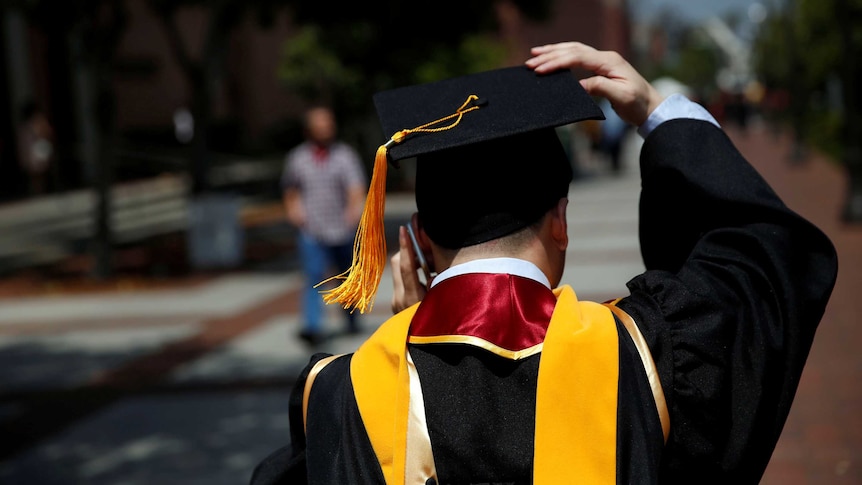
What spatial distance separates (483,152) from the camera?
1.88 m

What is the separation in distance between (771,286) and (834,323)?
6.77m

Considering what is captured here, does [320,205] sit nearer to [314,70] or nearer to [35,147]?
[35,147]

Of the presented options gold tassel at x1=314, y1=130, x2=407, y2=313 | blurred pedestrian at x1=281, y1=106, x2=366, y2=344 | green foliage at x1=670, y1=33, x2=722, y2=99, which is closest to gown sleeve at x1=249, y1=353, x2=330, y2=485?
gold tassel at x1=314, y1=130, x2=407, y2=313

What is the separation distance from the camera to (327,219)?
315 inches

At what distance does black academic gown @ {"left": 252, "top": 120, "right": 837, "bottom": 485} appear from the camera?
5.76ft

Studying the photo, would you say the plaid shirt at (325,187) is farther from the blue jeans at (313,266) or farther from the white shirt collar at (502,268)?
the white shirt collar at (502,268)

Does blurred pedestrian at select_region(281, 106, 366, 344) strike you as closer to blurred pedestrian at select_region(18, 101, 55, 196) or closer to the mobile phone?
the mobile phone

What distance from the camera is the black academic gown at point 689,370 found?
176cm

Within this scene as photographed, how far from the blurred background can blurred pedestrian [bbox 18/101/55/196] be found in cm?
6

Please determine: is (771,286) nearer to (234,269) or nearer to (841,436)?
(841,436)

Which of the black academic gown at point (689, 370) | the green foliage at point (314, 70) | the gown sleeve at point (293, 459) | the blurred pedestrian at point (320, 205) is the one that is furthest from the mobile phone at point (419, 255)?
the green foliage at point (314, 70)

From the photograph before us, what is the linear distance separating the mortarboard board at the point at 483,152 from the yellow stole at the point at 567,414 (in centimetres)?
21

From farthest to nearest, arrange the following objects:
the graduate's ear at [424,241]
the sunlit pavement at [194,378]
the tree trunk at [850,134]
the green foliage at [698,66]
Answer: the green foliage at [698,66] < the tree trunk at [850,134] < the sunlit pavement at [194,378] < the graduate's ear at [424,241]

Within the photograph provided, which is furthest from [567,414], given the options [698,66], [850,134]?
[698,66]
